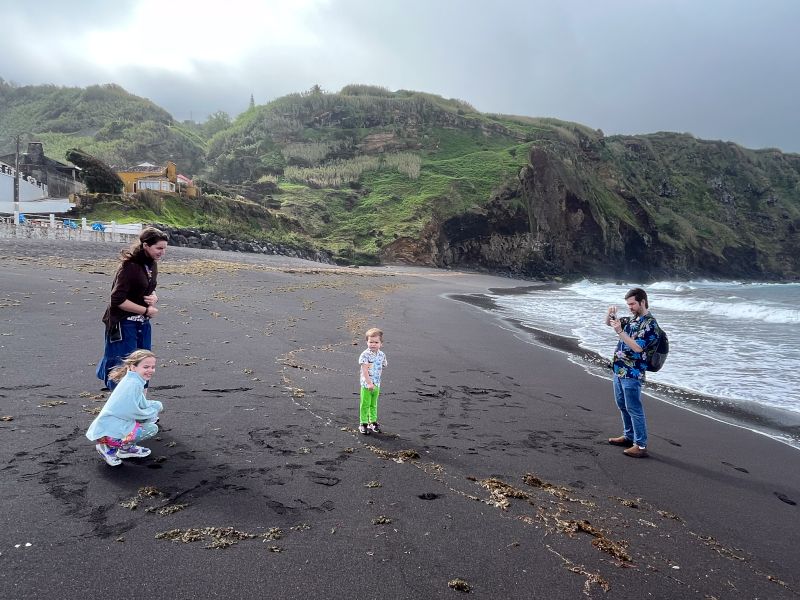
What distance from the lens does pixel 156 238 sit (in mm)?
4383

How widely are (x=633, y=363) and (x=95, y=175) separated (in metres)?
41.0

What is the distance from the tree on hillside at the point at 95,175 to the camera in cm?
3497

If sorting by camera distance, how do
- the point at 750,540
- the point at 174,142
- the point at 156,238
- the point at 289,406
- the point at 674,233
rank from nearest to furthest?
the point at 750,540 < the point at 156,238 < the point at 289,406 < the point at 674,233 < the point at 174,142

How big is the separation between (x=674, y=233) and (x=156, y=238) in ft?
304

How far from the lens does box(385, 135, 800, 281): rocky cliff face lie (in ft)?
186

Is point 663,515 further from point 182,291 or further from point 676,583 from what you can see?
point 182,291

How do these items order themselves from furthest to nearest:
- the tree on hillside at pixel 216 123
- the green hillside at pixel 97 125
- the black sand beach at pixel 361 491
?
the tree on hillside at pixel 216 123, the green hillside at pixel 97 125, the black sand beach at pixel 361 491

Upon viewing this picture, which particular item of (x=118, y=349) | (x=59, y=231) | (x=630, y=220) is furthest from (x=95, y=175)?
(x=630, y=220)

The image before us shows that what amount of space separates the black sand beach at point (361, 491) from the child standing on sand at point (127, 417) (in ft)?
0.48

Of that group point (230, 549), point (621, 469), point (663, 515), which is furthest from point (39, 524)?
point (621, 469)

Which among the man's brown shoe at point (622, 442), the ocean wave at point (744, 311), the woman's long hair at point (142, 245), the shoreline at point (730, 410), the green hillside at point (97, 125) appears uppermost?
the green hillside at point (97, 125)

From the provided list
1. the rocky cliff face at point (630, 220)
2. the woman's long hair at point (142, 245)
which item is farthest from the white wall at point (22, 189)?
the woman's long hair at point (142, 245)

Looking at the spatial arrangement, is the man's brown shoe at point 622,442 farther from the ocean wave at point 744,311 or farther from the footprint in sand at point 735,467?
the ocean wave at point 744,311

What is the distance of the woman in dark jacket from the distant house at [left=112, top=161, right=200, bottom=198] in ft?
126
